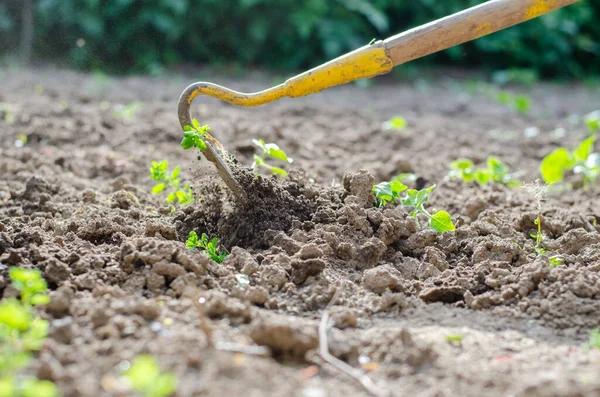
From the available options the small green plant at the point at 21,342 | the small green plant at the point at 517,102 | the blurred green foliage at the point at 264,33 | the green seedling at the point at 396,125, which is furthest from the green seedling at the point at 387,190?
the blurred green foliage at the point at 264,33

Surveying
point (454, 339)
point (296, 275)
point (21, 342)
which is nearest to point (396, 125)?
point (296, 275)

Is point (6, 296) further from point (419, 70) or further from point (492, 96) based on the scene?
point (419, 70)

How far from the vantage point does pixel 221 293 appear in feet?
7.51

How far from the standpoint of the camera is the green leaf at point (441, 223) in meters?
2.82

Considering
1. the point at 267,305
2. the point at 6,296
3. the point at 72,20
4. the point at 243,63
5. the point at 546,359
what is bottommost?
→ the point at 546,359

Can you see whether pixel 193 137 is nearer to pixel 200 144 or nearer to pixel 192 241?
pixel 200 144

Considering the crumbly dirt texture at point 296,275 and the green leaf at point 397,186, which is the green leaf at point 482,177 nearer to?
Answer: the crumbly dirt texture at point 296,275

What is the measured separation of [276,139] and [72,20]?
4403mm

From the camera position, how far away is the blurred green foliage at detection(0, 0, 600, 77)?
8172mm

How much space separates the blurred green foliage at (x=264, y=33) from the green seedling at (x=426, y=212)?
5.68 metres

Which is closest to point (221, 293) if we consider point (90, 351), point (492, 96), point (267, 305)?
point (267, 305)

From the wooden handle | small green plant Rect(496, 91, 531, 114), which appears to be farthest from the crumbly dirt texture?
small green plant Rect(496, 91, 531, 114)

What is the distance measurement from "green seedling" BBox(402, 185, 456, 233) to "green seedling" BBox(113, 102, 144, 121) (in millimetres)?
2863

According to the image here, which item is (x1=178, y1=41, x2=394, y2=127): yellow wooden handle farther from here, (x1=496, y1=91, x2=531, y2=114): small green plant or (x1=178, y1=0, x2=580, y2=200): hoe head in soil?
(x1=496, y1=91, x2=531, y2=114): small green plant
